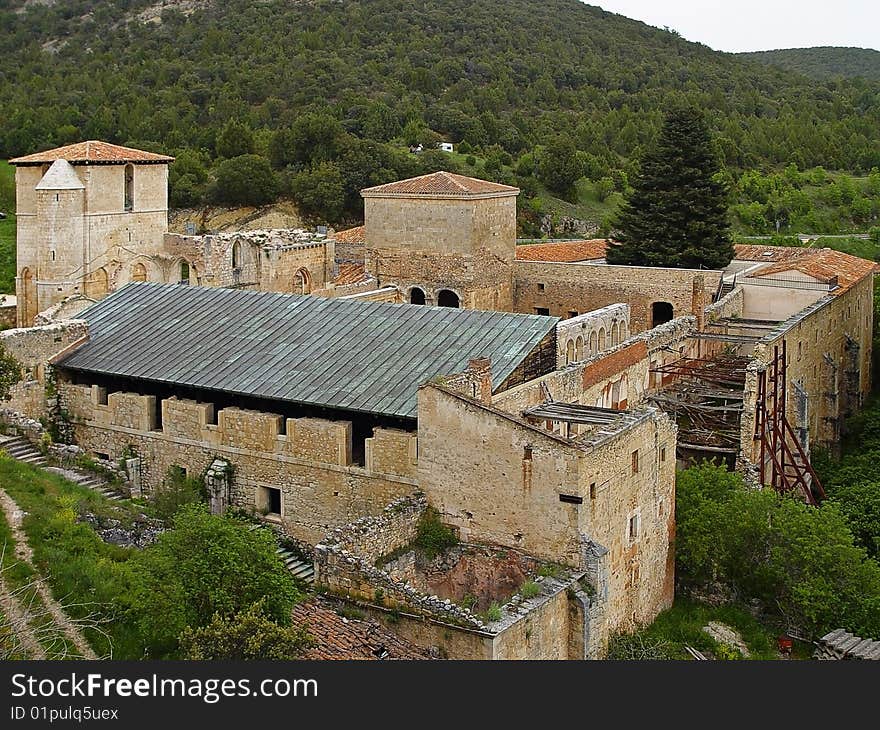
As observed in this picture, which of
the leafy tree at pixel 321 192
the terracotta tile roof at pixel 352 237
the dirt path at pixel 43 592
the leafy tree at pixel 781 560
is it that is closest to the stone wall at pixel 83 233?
the terracotta tile roof at pixel 352 237

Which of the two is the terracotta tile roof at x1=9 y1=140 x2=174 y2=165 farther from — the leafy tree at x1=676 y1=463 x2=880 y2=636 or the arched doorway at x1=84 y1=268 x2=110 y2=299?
the leafy tree at x1=676 y1=463 x2=880 y2=636

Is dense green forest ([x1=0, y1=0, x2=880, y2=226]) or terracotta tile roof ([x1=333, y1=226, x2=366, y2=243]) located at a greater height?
dense green forest ([x1=0, y1=0, x2=880, y2=226])

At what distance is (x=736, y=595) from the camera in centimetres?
1920

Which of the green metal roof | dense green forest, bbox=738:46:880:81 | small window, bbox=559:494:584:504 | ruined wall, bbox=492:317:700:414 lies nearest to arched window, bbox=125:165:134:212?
the green metal roof

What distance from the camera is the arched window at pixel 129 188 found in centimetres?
3512

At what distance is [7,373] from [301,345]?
521cm

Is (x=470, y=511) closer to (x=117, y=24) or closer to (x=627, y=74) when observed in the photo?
(x=627, y=74)

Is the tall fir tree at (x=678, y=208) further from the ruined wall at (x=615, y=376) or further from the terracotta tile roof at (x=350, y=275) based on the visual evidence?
the ruined wall at (x=615, y=376)

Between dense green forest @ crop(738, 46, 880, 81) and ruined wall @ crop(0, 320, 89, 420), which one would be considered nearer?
ruined wall @ crop(0, 320, 89, 420)

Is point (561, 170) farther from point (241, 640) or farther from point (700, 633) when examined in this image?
point (241, 640)

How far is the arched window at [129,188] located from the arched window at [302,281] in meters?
5.15

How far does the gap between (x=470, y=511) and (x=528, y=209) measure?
39.5 m

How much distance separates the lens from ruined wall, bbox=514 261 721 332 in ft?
109

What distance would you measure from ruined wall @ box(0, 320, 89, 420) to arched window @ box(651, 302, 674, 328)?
56.0 feet
